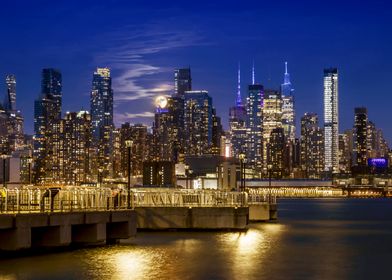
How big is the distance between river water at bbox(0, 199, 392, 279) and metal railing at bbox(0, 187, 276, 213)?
3.13 metres

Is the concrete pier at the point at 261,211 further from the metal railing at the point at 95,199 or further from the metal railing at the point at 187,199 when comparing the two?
the metal railing at the point at 95,199

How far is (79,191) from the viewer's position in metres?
→ 56.1

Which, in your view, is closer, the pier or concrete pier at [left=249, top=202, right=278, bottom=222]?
the pier

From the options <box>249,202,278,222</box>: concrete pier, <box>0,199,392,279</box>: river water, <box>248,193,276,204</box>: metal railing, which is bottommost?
<box>0,199,392,279</box>: river water

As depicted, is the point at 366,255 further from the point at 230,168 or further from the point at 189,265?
the point at 230,168

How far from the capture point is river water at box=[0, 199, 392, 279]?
42812mm

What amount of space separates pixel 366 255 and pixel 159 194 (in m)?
22.3

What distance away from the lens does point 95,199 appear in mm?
57844

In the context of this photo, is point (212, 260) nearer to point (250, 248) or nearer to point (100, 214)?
point (100, 214)

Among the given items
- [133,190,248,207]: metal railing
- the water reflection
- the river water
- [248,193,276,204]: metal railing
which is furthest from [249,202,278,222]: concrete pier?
the river water

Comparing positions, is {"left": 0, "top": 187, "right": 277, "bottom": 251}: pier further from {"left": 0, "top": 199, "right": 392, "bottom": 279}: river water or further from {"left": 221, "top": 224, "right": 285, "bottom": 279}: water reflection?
{"left": 221, "top": 224, "right": 285, "bottom": 279}: water reflection

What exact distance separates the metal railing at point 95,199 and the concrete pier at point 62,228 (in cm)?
140

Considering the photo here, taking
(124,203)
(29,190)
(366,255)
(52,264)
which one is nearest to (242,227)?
(124,203)

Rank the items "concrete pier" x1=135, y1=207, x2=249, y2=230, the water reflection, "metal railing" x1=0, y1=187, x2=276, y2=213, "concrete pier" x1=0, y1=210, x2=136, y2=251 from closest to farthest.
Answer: "concrete pier" x1=0, y1=210, x2=136, y2=251, the water reflection, "metal railing" x1=0, y1=187, x2=276, y2=213, "concrete pier" x1=135, y1=207, x2=249, y2=230
